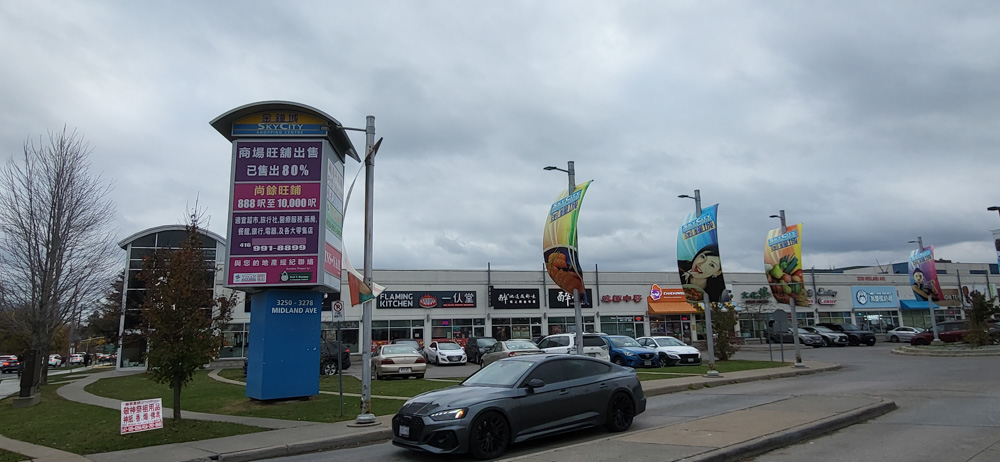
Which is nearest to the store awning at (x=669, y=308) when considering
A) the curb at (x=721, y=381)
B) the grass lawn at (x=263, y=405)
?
the curb at (x=721, y=381)

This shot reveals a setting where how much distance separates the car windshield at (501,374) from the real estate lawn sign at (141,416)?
5818 mm

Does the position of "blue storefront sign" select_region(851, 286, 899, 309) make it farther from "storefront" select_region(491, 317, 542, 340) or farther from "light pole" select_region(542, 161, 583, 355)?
"light pole" select_region(542, 161, 583, 355)

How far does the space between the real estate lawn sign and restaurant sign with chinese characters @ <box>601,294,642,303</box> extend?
39.7m

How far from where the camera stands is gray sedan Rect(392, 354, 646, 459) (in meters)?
8.32

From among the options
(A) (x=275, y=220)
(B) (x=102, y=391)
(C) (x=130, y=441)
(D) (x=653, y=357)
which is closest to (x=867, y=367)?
(D) (x=653, y=357)

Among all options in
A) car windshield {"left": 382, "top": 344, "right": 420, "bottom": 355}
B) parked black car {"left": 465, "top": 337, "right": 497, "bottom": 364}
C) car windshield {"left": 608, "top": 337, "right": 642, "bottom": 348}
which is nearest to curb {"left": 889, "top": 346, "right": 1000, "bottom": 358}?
car windshield {"left": 608, "top": 337, "right": 642, "bottom": 348}

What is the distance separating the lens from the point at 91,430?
11922 millimetres

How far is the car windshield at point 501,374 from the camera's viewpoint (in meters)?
9.39

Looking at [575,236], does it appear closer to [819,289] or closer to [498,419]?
[498,419]

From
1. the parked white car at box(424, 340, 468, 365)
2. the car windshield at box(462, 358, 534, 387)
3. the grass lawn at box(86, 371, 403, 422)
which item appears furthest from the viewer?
the parked white car at box(424, 340, 468, 365)

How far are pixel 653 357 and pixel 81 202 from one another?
23.1 metres

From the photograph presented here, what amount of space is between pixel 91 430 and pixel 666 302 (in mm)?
43544

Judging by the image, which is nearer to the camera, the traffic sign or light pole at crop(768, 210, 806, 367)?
the traffic sign

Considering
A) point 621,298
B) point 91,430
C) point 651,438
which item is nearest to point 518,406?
point 651,438
